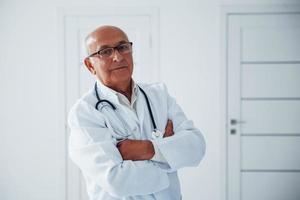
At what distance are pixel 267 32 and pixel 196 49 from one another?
652mm

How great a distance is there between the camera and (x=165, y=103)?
1.36 metres

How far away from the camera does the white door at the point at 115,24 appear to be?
289 centimetres

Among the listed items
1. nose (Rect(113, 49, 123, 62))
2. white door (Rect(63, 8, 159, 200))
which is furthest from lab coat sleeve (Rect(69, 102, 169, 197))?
white door (Rect(63, 8, 159, 200))

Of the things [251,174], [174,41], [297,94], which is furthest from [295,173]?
[174,41]

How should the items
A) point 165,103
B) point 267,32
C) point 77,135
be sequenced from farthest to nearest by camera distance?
point 267,32, point 165,103, point 77,135

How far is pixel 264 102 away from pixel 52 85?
1.95 m

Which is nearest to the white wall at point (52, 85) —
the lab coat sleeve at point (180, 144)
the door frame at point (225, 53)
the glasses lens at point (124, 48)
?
the door frame at point (225, 53)

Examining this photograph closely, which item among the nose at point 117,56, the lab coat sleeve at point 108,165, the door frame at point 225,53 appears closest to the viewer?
the lab coat sleeve at point 108,165

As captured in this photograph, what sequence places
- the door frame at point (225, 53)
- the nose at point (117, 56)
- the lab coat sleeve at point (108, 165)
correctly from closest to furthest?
the lab coat sleeve at point (108, 165) → the nose at point (117, 56) → the door frame at point (225, 53)

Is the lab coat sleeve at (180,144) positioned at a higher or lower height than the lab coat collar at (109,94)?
lower

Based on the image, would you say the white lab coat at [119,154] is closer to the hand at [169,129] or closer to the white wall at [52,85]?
the hand at [169,129]

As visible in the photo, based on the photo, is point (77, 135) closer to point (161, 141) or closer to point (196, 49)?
point (161, 141)

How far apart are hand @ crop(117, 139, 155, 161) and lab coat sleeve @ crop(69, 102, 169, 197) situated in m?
0.02

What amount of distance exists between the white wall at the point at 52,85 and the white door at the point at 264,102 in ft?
0.45
